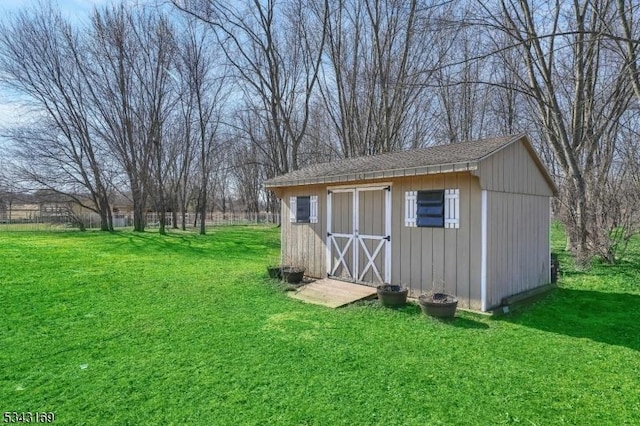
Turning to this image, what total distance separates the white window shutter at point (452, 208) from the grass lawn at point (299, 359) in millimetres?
1455

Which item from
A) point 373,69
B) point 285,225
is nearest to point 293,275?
point 285,225

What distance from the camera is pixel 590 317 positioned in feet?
19.3

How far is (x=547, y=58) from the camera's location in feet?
36.7

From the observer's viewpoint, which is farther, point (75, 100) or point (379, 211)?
point (75, 100)

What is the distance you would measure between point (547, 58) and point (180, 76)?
1825 centimetres

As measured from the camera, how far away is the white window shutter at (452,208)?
594cm

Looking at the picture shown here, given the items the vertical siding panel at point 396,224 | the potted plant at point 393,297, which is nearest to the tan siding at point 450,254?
the potted plant at point 393,297

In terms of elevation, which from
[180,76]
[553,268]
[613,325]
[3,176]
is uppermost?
[180,76]

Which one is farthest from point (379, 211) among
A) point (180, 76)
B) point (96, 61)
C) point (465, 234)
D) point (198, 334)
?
point (96, 61)

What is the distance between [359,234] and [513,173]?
9.88 feet

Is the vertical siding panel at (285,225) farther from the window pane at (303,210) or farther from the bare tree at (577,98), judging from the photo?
the bare tree at (577,98)

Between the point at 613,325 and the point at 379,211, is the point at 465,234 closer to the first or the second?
the point at 379,211

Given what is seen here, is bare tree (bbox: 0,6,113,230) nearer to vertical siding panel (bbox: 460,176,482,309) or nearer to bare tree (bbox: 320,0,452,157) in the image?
bare tree (bbox: 320,0,452,157)

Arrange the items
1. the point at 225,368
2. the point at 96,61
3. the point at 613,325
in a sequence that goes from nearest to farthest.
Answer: the point at 225,368 → the point at 613,325 → the point at 96,61
